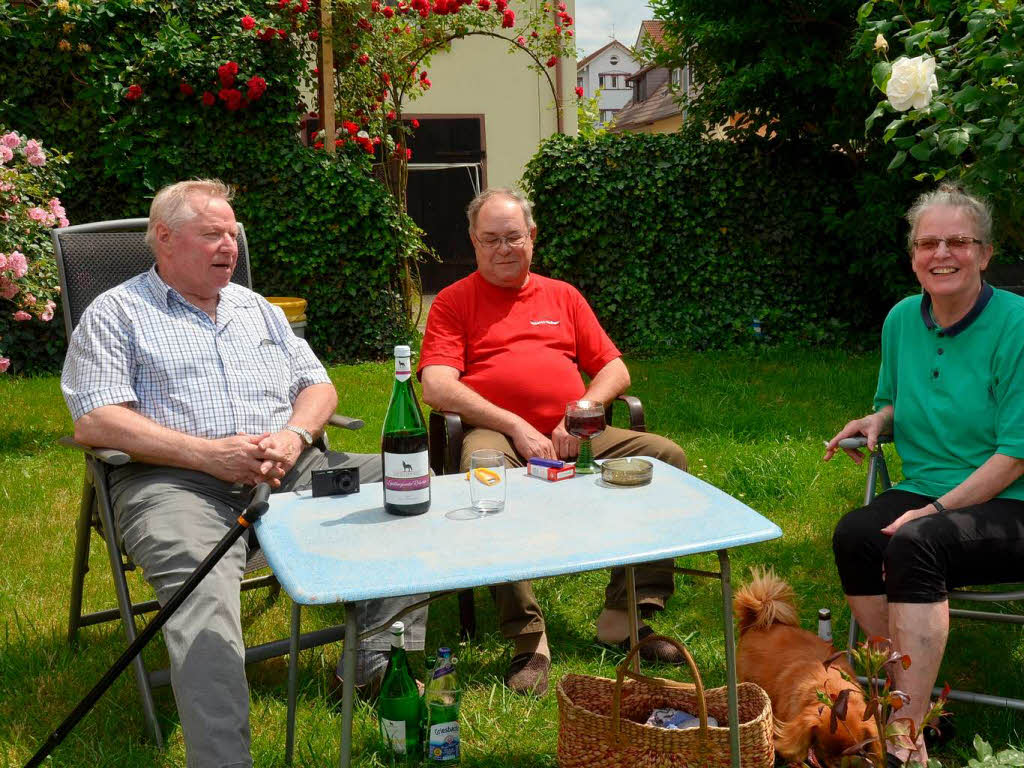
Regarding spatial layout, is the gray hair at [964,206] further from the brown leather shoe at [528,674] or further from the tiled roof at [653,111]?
the tiled roof at [653,111]

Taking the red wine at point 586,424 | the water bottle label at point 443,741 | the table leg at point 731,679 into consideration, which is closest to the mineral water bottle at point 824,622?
the table leg at point 731,679

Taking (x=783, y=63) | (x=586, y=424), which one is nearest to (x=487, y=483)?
(x=586, y=424)

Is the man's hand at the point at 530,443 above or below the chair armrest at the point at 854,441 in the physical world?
below

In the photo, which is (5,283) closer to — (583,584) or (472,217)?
(472,217)

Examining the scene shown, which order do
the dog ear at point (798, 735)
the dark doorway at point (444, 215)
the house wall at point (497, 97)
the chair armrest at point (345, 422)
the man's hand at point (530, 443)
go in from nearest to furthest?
the dog ear at point (798, 735)
the chair armrest at point (345, 422)
the man's hand at point (530, 443)
the house wall at point (497, 97)
the dark doorway at point (444, 215)

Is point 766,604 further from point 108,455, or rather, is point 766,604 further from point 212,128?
point 212,128

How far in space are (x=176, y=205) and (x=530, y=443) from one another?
1.36 meters

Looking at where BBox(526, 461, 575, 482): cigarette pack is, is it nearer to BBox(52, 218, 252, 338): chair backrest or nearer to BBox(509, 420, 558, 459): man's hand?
BBox(509, 420, 558, 459): man's hand

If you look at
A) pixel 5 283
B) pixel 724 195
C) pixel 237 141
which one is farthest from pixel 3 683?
pixel 724 195

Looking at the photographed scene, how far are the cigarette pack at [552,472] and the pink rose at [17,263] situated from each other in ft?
11.9

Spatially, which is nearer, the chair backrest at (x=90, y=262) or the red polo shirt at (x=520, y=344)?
the chair backrest at (x=90, y=262)

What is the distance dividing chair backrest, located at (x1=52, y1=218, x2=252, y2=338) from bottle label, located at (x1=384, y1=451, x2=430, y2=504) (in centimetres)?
144

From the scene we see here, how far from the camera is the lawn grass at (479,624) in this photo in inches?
101

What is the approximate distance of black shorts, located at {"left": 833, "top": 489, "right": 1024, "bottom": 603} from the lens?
7.69 feet
